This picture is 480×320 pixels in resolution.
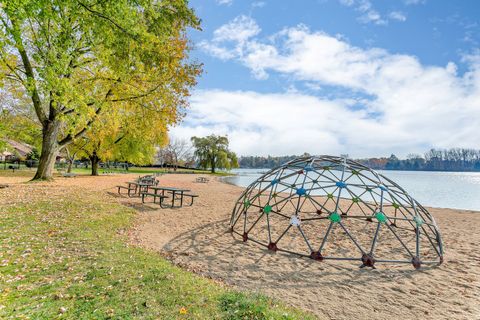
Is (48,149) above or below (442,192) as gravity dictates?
above

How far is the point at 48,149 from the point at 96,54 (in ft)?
20.5

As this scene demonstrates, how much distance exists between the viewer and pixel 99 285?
394 cm

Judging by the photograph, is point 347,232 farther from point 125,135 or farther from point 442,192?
point 442,192

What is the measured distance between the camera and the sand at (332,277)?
13.7 ft

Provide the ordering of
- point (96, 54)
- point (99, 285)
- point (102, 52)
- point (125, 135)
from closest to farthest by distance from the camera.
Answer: point (99, 285), point (102, 52), point (96, 54), point (125, 135)

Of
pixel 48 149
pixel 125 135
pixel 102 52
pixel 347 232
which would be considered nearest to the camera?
pixel 347 232

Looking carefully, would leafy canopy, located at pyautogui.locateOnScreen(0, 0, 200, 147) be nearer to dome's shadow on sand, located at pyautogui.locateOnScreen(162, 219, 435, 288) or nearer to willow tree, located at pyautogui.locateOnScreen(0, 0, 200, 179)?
willow tree, located at pyautogui.locateOnScreen(0, 0, 200, 179)

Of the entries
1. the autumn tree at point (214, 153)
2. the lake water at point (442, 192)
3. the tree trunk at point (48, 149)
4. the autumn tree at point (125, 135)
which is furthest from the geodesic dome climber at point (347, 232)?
the autumn tree at point (214, 153)

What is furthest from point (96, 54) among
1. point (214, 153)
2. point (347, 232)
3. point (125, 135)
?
point (214, 153)

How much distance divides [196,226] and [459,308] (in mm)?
6944

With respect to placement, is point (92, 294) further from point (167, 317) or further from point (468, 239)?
point (468, 239)

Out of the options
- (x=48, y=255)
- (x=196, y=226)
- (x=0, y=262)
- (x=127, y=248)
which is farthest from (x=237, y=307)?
(x=196, y=226)

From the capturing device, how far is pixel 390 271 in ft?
18.9

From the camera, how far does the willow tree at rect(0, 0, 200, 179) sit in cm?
836
